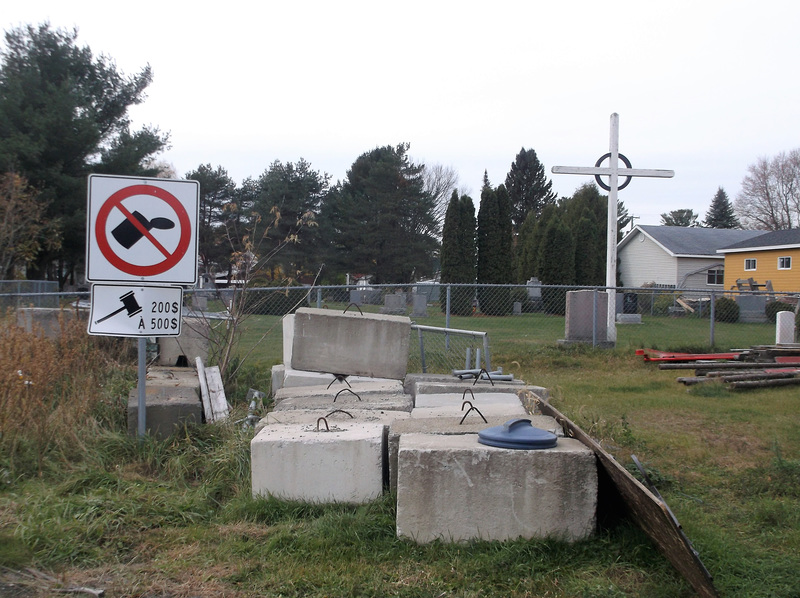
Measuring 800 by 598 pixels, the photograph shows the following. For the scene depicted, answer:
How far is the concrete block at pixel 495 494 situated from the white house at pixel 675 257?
3914 centimetres

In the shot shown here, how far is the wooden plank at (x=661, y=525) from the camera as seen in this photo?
2.84 meters

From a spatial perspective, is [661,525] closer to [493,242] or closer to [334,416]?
[334,416]

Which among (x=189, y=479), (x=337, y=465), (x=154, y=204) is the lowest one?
(x=189, y=479)

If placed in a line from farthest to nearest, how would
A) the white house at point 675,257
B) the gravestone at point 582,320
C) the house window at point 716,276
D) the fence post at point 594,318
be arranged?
the house window at point 716,276, the white house at point 675,257, the gravestone at point 582,320, the fence post at point 594,318

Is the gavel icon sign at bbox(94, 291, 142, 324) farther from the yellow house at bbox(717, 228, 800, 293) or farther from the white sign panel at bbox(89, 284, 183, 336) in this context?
the yellow house at bbox(717, 228, 800, 293)

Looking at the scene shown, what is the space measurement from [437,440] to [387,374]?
2.81 metres

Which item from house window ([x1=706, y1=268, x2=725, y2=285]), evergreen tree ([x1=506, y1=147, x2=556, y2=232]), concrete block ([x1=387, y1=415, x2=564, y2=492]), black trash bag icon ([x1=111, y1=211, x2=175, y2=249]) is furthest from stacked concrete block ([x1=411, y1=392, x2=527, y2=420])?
evergreen tree ([x1=506, y1=147, x2=556, y2=232])

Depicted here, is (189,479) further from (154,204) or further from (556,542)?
(556,542)

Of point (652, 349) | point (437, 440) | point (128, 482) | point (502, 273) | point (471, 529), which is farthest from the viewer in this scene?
point (502, 273)

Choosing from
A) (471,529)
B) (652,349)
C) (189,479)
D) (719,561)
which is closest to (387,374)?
(189,479)

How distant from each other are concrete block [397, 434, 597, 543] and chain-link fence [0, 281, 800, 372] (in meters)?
4.02

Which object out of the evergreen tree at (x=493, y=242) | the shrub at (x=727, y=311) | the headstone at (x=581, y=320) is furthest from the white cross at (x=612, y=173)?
the evergreen tree at (x=493, y=242)

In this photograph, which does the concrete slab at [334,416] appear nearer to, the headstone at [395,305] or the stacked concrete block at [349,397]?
the stacked concrete block at [349,397]

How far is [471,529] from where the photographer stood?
3.64 metres
